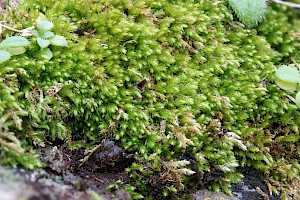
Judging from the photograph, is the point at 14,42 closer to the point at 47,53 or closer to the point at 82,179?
the point at 47,53

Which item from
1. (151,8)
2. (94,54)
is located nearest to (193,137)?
(94,54)

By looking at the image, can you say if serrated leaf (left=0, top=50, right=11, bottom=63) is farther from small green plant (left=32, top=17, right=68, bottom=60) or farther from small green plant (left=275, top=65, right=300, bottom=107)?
small green plant (left=275, top=65, right=300, bottom=107)

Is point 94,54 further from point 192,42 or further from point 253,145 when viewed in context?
point 253,145

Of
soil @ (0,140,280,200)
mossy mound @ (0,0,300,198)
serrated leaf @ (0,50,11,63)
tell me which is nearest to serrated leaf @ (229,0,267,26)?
mossy mound @ (0,0,300,198)

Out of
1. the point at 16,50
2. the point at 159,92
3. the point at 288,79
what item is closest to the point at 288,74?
the point at 288,79

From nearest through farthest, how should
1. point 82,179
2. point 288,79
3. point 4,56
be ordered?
point 82,179 < point 4,56 < point 288,79

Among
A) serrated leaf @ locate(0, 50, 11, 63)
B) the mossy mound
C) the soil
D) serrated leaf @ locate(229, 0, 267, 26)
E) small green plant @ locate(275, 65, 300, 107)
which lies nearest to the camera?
the soil
